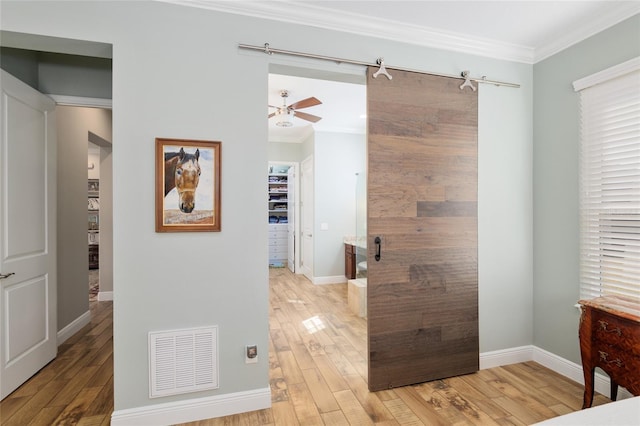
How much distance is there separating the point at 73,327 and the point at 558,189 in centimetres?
490

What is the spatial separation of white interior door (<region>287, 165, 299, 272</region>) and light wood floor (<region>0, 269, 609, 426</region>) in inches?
154

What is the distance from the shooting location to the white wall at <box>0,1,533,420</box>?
6.57 feet

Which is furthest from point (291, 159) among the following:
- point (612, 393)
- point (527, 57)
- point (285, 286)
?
point (612, 393)

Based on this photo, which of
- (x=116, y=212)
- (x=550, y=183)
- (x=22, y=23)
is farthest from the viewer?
(x=550, y=183)

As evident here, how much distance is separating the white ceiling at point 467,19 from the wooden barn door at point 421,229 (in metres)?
0.33

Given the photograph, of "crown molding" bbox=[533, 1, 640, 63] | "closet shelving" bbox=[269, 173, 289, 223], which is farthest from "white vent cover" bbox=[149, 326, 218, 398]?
"closet shelving" bbox=[269, 173, 289, 223]

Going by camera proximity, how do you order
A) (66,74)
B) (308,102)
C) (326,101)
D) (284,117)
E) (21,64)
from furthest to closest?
(326,101) → (284,117) → (308,102) → (66,74) → (21,64)

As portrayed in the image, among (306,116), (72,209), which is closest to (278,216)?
(306,116)

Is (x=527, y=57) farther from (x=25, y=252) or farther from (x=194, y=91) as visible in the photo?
(x=25, y=252)

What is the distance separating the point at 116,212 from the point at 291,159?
16.5ft

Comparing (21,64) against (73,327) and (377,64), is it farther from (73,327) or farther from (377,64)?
(377,64)

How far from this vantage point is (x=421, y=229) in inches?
102

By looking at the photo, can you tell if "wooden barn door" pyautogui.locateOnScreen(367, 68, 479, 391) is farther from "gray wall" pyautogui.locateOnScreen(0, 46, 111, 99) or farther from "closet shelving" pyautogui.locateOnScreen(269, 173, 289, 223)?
"closet shelving" pyautogui.locateOnScreen(269, 173, 289, 223)

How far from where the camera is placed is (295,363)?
2.88 meters
